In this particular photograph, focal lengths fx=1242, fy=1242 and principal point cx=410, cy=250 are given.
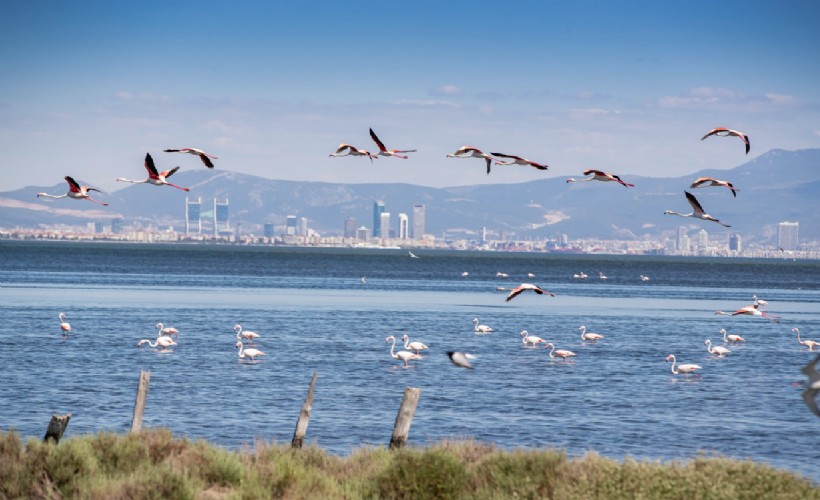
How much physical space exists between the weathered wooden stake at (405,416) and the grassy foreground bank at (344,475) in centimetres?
55

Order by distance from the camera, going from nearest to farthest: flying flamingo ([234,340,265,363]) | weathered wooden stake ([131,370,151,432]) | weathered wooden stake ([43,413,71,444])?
weathered wooden stake ([43,413,71,444]), weathered wooden stake ([131,370,151,432]), flying flamingo ([234,340,265,363])

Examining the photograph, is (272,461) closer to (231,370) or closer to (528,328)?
(231,370)

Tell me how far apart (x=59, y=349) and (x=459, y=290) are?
2568 inches

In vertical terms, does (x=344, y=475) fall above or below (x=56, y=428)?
below

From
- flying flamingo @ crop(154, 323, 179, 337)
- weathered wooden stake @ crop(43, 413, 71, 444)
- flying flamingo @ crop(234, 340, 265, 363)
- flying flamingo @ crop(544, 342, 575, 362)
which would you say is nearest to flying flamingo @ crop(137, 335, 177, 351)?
flying flamingo @ crop(154, 323, 179, 337)

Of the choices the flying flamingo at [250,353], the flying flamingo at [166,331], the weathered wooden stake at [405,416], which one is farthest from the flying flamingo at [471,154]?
the flying flamingo at [166,331]

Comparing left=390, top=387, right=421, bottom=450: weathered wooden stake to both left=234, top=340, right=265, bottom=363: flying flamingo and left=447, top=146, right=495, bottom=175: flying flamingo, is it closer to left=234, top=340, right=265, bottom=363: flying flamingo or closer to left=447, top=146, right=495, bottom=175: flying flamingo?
left=447, top=146, right=495, bottom=175: flying flamingo

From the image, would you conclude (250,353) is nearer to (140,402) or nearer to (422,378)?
(422,378)

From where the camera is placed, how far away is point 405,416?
1962 centimetres

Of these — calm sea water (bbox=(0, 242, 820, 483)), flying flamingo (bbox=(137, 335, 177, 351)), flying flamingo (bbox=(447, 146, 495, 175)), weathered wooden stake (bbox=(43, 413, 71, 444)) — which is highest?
flying flamingo (bbox=(447, 146, 495, 175))

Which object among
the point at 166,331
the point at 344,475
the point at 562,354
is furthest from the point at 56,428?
the point at 166,331

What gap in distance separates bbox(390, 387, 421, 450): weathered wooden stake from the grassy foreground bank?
1.80 feet

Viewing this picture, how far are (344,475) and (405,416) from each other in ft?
5.28

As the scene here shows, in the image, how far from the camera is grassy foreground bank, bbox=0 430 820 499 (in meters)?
15.5
